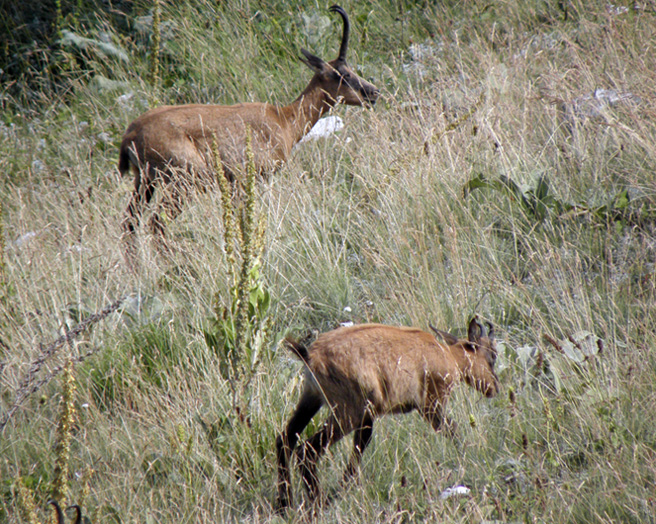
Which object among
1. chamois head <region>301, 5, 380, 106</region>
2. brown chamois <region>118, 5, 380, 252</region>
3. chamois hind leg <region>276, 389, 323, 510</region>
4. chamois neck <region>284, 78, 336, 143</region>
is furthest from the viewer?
chamois head <region>301, 5, 380, 106</region>

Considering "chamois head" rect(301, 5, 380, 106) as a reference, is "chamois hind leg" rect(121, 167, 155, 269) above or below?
below

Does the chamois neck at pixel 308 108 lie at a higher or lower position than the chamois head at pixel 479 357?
higher

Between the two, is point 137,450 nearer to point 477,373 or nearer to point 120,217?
point 477,373

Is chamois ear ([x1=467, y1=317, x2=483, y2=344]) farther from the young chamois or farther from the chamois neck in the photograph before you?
the chamois neck

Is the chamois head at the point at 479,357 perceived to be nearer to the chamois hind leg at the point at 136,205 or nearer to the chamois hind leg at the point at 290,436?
the chamois hind leg at the point at 290,436

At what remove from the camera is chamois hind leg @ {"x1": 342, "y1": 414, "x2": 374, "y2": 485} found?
3.51 m

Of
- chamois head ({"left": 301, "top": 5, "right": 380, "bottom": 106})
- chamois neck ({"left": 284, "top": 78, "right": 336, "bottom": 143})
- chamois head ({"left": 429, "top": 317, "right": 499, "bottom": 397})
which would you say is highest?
chamois head ({"left": 301, "top": 5, "right": 380, "bottom": 106})

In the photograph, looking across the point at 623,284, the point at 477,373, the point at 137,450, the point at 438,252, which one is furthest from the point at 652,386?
the point at 137,450

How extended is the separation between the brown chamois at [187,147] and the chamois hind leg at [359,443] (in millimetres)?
2946

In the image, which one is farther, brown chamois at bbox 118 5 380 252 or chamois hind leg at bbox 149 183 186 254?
brown chamois at bbox 118 5 380 252

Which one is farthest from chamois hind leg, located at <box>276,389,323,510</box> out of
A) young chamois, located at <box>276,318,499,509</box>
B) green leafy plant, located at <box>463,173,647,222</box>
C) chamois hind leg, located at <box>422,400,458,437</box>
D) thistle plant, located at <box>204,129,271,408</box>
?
green leafy plant, located at <box>463,173,647,222</box>

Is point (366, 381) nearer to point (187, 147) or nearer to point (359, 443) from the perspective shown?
point (359, 443)

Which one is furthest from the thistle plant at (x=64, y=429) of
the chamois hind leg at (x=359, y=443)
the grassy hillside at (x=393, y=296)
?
the chamois hind leg at (x=359, y=443)

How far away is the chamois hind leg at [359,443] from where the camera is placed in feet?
11.5
